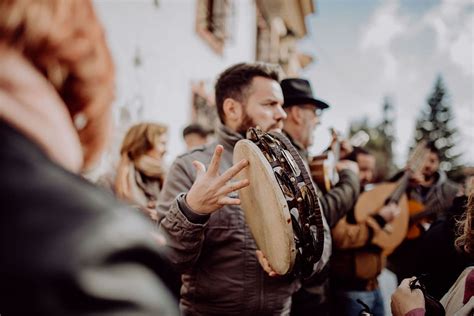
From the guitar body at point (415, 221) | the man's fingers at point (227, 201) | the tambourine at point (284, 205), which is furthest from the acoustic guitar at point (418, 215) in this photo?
the man's fingers at point (227, 201)

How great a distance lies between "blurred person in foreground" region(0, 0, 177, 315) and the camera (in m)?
0.49

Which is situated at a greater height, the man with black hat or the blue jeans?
the man with black hat

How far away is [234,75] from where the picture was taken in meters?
2.24

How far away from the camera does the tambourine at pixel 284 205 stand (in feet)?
4.59

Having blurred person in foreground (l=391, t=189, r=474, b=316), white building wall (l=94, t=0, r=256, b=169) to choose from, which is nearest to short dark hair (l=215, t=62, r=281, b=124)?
blurred person in foreground (l=391, t=189, r=474, b=316)

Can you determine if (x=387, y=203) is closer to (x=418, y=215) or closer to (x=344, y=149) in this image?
(x=418, y=215)

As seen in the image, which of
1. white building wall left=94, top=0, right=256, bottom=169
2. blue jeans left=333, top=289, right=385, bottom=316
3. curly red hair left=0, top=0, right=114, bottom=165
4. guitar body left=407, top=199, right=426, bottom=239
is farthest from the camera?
white building wall left=94, top=0, right=256, bottom=169

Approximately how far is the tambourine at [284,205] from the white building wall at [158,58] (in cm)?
337

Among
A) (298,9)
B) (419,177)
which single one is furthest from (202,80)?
(298,9)

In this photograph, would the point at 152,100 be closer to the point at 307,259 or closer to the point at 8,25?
the point at 307,259

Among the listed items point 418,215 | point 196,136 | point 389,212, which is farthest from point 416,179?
point 196,136

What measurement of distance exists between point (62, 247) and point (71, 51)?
0.33 m

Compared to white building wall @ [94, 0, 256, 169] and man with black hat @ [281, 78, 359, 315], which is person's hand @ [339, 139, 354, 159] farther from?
white building wall @ [94, 0, 256, 169]

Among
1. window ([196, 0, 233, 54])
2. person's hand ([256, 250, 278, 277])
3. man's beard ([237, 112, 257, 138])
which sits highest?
window ([196, 0, 233, 54])
